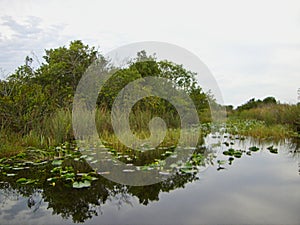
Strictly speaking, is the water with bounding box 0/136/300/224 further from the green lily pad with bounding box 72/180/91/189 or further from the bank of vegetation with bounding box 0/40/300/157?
the bank of vegetation with bounding box 0/40/300/157

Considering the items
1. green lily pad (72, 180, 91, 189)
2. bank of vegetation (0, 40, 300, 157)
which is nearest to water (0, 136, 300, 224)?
green lily pad (72, 180, 91, 189)

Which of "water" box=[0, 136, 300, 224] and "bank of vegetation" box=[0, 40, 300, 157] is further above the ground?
"bank of vegetation" box=[0, 40, 300, 157]

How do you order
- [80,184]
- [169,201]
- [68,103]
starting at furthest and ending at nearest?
1. [68,103]
2. [80,184]
3. [169,201]

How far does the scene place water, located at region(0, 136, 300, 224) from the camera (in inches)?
91.5

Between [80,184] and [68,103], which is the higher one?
[68,103]

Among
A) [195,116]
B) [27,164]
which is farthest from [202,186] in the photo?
[195,116]

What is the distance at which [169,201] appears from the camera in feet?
8.95

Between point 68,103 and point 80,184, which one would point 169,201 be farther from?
point 68,103

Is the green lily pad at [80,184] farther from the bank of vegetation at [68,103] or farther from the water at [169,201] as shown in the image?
the bank of vegetation at [68,103]

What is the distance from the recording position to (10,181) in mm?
3367

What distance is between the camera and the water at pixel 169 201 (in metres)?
2.32

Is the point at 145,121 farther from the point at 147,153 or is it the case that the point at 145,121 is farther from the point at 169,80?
the point at 169,80

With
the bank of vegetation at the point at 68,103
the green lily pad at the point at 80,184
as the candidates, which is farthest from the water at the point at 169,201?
the bank of vegetation at the point at 68,103

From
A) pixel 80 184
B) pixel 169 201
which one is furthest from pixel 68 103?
pixel 169 201
